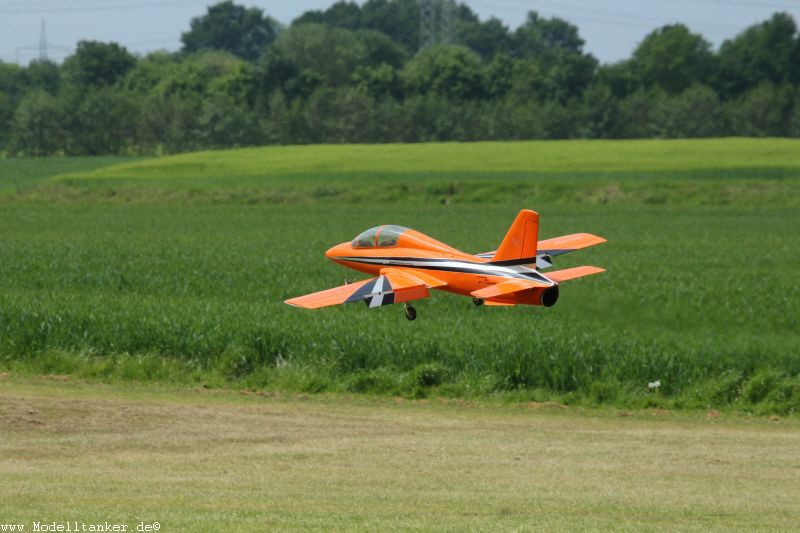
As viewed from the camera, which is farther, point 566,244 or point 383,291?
point 566,244

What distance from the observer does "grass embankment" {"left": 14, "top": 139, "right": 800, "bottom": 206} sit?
104688mm

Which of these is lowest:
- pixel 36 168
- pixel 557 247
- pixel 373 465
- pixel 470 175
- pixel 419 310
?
pixel 36 168

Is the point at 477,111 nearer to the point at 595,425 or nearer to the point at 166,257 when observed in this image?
the point at 166,257

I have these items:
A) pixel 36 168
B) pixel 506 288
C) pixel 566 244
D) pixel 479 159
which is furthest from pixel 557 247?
pixel 36 168

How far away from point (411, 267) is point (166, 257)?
154ft

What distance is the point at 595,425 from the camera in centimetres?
3434

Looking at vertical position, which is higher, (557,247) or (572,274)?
(557,247)

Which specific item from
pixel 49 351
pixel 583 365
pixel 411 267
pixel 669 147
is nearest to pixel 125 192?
pixel 669 147

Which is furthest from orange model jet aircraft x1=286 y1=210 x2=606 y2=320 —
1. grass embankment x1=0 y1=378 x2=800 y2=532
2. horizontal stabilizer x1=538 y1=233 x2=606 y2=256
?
grass embankment x1=0 y1=378 x2=800 y2=532

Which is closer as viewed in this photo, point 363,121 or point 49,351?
point 49,351

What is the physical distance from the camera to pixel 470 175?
365ft

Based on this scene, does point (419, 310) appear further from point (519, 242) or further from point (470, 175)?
point (470, 175)

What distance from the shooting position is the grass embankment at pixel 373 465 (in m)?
24.0

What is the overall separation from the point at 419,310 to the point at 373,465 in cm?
1405
